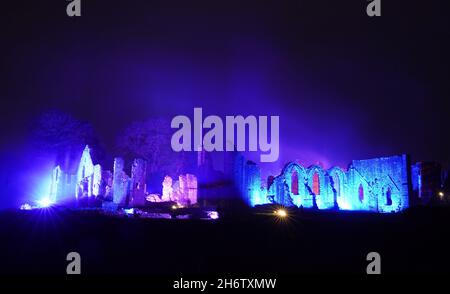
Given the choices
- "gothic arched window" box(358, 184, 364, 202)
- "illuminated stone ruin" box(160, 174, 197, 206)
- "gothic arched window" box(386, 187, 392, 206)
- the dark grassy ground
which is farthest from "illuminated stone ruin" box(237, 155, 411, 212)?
the dark grassy ground

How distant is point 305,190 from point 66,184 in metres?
25.0

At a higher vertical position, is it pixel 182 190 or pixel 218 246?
pixel 182 190

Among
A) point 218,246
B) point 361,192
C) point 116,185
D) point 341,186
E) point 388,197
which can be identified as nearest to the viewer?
point 218,246

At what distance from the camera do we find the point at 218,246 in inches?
666

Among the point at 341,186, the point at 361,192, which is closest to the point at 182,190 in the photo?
the point at 341,186

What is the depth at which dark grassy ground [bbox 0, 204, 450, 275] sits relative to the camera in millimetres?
15109

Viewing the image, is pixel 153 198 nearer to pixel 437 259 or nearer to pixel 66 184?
pixel 66 184

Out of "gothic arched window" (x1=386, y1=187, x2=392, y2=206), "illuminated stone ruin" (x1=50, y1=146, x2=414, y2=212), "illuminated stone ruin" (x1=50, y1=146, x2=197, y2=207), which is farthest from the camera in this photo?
"gothic arched window" (x1=386, y1=187, x2=392, y2=206)

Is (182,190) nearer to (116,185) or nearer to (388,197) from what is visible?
(116,185)

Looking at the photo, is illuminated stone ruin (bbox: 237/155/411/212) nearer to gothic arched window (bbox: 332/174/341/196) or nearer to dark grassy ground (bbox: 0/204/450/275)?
gothic arched window (bbox: 332/174/341/196)

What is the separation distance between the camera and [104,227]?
64.3 ft

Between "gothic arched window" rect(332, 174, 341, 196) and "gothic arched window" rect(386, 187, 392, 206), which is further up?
"gothic arched window" rect(332, 174, 341, 196)

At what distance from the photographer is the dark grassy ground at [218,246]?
15.1 m

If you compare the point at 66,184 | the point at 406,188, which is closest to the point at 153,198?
the point at 66,184
